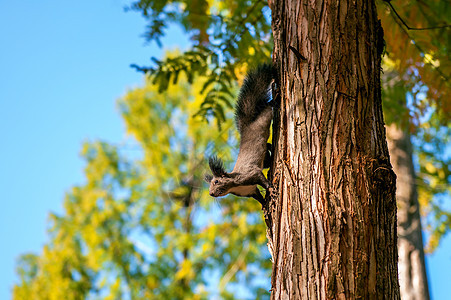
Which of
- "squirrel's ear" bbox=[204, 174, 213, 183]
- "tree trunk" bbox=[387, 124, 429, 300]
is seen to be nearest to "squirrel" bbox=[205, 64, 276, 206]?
"squirrel's ear" bbox=[204, 174, 213, 183]

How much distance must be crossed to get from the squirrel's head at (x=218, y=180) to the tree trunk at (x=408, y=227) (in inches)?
93.5

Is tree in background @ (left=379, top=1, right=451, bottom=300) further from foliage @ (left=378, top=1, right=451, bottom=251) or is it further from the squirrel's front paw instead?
the squirrel's front paw

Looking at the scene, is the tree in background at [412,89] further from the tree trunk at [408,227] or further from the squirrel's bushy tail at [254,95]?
the squirrel's bushy tail at [254,95]

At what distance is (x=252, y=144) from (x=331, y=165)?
59cm

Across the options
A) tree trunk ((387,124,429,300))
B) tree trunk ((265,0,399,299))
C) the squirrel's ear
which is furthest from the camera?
tree trunk ((387,124,429,300))

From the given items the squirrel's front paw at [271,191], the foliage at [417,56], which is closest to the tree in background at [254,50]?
the foliage at [417,56]

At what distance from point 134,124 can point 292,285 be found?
9285 millimetres

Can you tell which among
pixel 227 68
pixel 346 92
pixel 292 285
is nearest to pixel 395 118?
pixel 227 68

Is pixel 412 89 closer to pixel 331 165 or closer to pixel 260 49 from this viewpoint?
pixel 260 49

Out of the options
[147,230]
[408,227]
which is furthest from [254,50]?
[147,230]

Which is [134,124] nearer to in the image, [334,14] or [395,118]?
[395,118]

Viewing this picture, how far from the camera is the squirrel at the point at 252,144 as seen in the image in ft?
7.26

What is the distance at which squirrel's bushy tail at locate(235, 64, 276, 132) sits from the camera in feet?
7.41

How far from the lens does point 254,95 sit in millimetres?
2291
